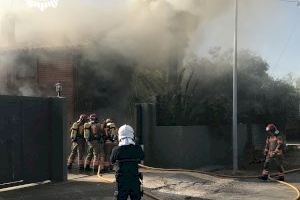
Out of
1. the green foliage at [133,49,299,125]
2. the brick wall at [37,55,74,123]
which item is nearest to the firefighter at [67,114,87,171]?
the green foliage at [133,49,299,125]

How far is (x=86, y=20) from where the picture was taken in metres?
20.7

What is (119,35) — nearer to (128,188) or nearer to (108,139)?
(108,139)

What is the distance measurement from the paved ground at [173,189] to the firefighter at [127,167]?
262 centimetres

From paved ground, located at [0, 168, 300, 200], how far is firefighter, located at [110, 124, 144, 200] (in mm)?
2615

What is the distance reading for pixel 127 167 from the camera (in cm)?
783

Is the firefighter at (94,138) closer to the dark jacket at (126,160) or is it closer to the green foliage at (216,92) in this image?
the green foliage at (216,92)

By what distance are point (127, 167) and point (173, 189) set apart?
159 inches

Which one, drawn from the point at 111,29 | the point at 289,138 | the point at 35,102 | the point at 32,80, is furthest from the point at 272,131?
the point at 289,138

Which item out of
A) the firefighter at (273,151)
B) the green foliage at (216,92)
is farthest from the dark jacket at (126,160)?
the green foliage at (216,92)

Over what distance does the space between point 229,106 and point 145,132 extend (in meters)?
3.61

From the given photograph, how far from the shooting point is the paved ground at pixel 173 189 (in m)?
10.6

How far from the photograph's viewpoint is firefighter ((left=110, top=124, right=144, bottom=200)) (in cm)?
777

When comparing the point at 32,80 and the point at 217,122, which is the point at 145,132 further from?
the point at 32,80

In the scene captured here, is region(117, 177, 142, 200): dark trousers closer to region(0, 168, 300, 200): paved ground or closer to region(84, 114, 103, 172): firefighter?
region(0, 168, 300, 200): paved ground
